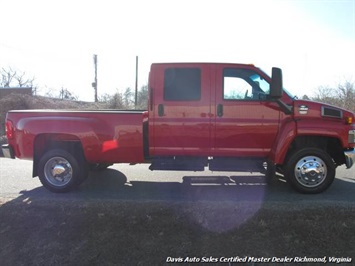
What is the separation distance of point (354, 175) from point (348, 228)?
12.2 ft

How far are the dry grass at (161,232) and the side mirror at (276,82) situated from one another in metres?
1.85

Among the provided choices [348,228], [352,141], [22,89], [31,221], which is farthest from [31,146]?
[22,89]

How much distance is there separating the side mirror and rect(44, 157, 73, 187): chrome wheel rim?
150 inches

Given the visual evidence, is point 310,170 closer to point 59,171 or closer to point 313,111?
point 313,111

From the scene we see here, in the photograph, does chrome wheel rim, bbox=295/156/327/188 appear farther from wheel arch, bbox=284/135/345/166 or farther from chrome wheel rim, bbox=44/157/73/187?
chrome wheel rim, bbox=44/157/73/187

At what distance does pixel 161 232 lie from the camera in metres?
4.11

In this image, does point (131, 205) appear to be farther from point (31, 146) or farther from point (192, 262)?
point (31, 146)

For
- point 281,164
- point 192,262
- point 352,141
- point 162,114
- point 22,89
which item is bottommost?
point 192,262

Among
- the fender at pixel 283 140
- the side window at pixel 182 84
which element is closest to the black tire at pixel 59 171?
the side window at pixel 182 84

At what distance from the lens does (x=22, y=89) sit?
2817 cm

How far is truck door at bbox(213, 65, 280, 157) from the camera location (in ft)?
18.9

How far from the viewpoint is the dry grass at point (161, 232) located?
146 inches

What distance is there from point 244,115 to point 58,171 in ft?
11.5

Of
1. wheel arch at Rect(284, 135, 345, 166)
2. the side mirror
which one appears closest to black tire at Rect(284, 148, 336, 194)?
wheel arch at Rect(284, 135, 345, 166)
